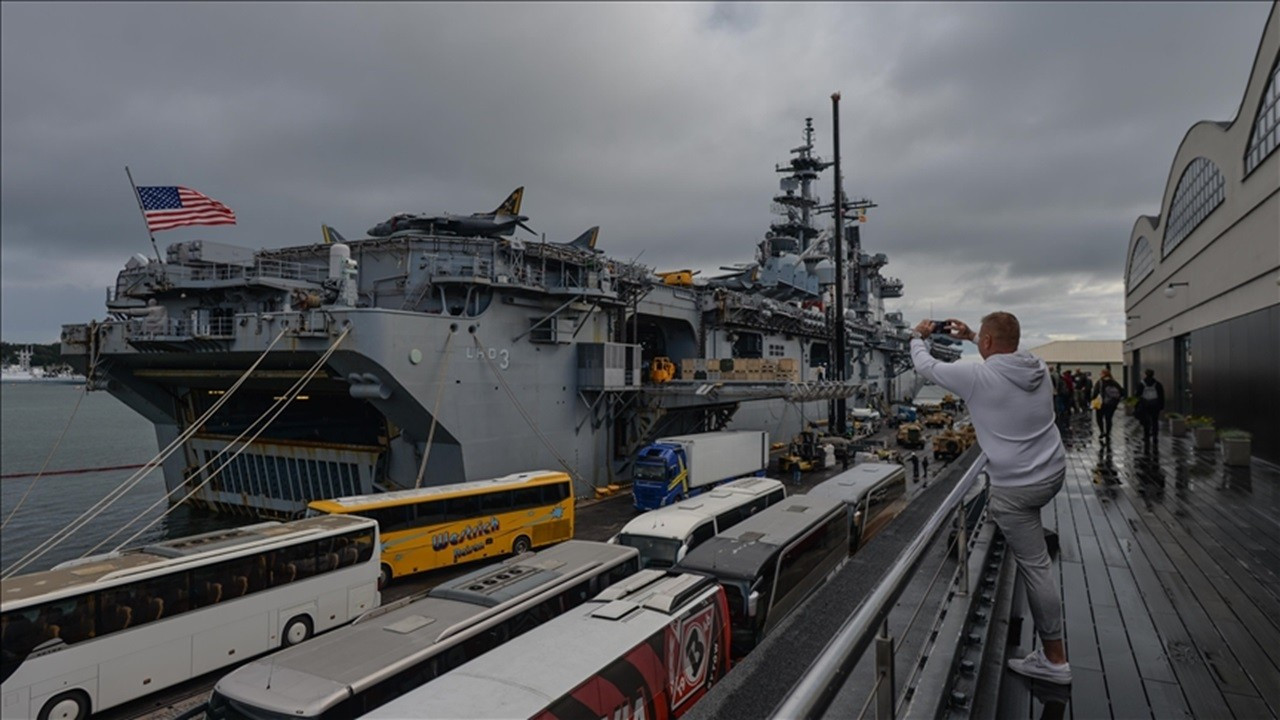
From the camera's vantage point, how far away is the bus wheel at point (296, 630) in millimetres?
12359

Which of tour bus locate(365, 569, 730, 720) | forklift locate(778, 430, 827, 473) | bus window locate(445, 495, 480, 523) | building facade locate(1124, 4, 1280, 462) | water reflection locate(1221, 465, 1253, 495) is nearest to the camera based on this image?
tour bus locate(365, 569, 730, 720)

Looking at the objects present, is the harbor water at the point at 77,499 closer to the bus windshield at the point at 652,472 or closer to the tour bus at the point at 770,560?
the tour bus at the point at 770,560

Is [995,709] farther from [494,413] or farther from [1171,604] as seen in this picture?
[494,413]

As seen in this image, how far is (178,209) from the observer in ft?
65.9

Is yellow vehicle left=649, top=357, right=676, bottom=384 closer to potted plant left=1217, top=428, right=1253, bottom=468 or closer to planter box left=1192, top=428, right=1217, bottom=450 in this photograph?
planter box left=1192, top=428, right=1217, bottom=450

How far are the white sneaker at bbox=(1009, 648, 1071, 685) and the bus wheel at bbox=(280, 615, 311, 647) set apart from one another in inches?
504

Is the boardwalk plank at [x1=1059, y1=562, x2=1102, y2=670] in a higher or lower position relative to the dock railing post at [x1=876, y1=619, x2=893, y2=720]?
lower

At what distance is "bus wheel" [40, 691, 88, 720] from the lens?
929 cm

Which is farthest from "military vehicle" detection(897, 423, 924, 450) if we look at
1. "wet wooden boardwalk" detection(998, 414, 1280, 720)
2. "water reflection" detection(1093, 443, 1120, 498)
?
"wet wooden boardwalk" detection(998, 414, 1280, 720)

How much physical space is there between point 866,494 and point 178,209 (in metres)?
23.0

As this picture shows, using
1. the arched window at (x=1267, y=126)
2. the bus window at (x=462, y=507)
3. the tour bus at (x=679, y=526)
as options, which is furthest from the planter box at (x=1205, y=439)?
the bus window at (x=462, y=507)

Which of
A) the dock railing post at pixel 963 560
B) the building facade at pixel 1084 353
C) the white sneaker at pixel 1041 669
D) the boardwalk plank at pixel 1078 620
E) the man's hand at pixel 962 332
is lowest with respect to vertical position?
the boardwalk plank at pixel 1078 620

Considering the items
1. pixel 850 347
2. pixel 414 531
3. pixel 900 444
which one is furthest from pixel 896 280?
pixel 414 531

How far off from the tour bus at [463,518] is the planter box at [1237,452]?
58.2 ft
